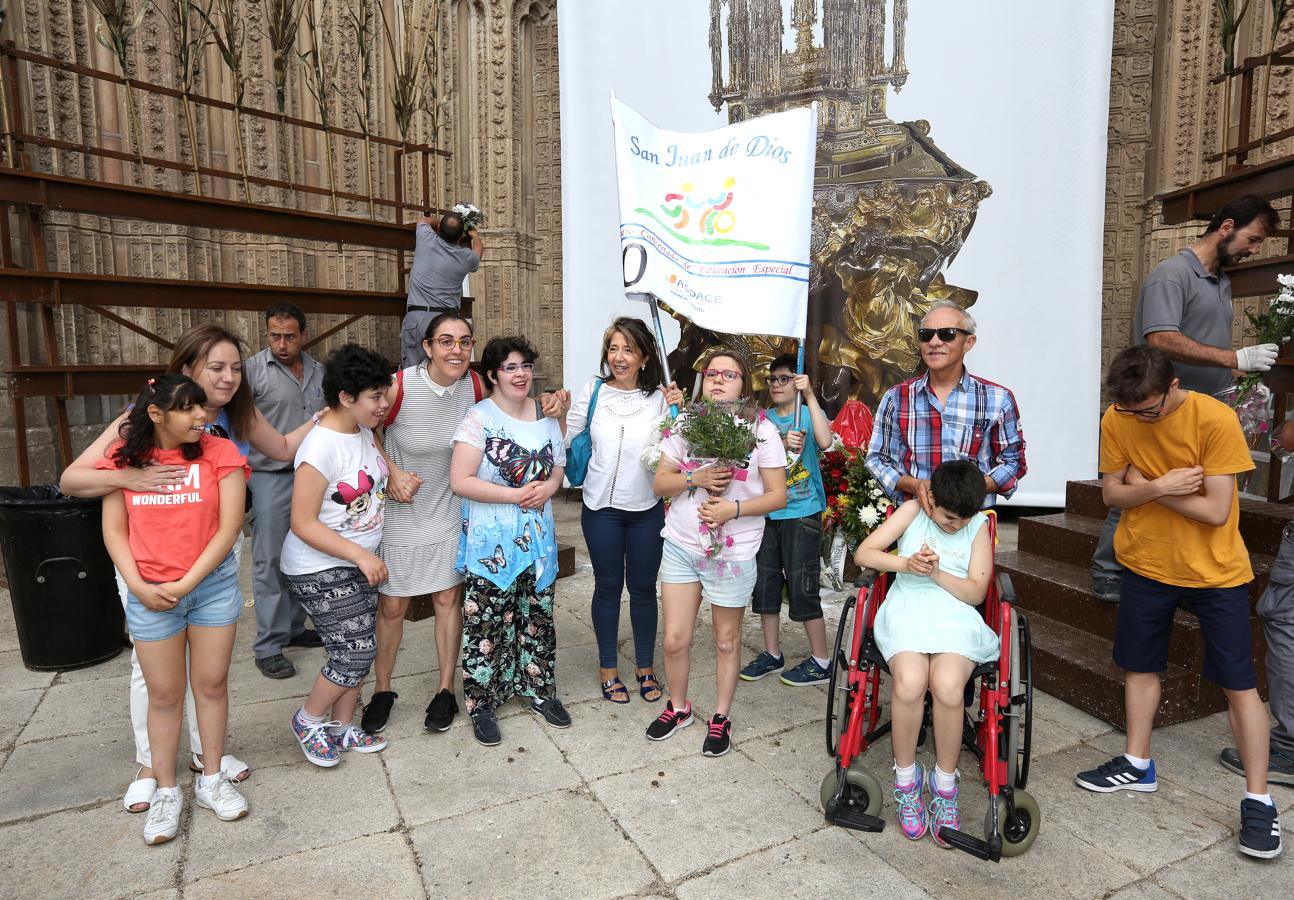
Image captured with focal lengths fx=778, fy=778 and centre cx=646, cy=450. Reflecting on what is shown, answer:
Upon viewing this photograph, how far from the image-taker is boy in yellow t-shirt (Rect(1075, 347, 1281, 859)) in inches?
106

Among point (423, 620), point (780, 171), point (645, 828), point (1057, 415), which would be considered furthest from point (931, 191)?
point (645, 828)

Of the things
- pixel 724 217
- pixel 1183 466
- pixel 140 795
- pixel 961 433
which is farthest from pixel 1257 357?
pixel 140 795

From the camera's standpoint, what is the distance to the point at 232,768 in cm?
312

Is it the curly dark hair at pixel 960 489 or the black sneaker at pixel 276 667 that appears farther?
the black sneaker at pixel 276 667

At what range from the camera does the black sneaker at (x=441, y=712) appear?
354cm

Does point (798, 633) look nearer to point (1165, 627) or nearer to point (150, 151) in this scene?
point (1165, 627)

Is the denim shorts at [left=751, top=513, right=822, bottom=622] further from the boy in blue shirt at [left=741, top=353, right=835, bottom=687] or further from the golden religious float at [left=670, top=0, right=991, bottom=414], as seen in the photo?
the golden religious float at [left=670, top=0, right=991, bottom=414]

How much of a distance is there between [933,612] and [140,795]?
2.98 metres

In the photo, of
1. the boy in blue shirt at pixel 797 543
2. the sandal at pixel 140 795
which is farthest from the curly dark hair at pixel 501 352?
the sandal at pixel 140 795

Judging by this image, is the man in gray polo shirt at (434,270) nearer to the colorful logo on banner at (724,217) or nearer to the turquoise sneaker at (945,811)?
the colorful logo on banner at (724,217)

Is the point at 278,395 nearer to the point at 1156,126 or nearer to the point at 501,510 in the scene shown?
the point at 501,510

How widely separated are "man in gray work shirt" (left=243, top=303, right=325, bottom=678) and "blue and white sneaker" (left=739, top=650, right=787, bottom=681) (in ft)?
8.12

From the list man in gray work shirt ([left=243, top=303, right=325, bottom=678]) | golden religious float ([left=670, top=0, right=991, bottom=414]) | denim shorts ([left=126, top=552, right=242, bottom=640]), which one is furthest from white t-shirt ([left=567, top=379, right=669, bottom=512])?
golden religious float ([left=670, top=0, right=991, bottom=414])

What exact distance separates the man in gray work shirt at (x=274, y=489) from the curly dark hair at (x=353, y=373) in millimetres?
1353
